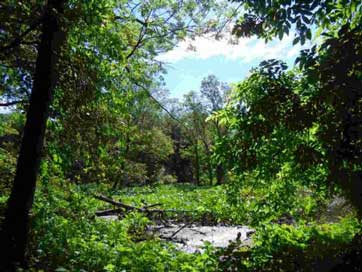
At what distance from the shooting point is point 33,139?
592 cm

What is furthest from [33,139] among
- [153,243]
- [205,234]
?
[205,234]

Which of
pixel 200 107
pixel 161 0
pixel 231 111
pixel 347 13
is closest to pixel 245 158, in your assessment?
pixel 231 111

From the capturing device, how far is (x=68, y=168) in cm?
763

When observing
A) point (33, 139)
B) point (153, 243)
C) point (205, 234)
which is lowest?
point (205, 234)

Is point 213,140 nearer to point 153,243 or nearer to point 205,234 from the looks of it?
point 153,243

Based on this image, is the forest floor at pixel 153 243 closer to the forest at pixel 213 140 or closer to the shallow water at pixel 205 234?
the forest at pixel 213 140

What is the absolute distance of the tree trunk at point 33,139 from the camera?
18.8 ft

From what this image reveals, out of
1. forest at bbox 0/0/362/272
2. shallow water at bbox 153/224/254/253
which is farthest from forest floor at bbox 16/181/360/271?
shallow water at bbox 153/224/254/253

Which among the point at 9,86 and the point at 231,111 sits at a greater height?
the point at 9,86

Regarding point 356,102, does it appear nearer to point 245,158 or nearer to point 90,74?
point 245,158

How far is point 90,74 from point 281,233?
164 inches

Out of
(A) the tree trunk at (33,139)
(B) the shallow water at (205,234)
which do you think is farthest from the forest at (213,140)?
(B) the shallow water at (205,234)

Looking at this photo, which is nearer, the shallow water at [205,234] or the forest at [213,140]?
the forest at [213,140]

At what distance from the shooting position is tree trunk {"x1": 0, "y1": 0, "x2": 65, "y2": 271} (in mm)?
5730
